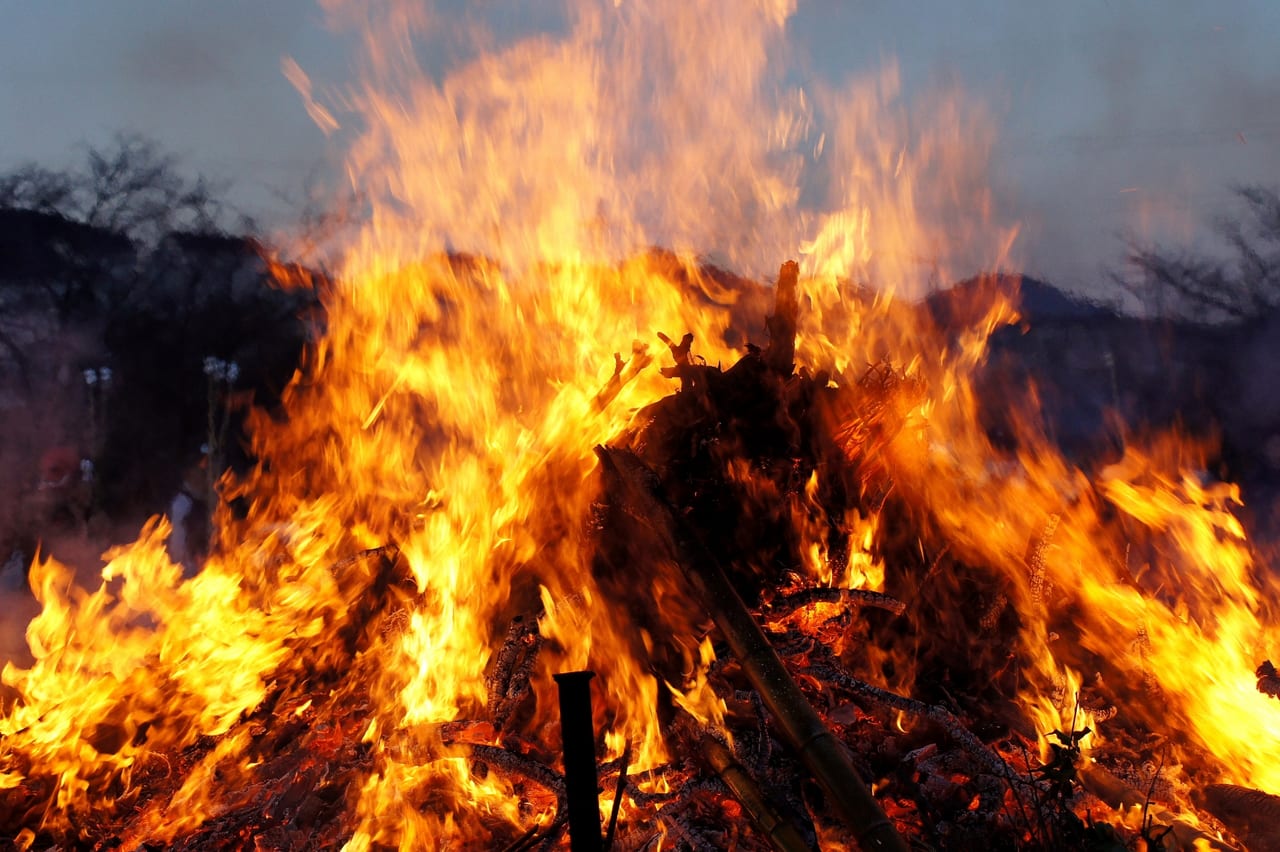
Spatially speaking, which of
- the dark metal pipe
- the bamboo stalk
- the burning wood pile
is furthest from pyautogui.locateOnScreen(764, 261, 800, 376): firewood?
the dark metal pipe

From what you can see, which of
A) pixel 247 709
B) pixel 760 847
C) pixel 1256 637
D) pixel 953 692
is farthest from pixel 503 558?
pixel 1256 637

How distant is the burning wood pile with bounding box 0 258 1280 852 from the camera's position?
14.4 ft

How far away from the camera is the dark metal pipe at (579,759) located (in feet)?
6.68

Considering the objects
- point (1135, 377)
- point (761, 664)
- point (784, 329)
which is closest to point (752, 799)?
point (761, 664)

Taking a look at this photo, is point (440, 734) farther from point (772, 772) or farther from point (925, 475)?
point (925, 475)

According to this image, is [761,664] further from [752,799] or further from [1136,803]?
[1136,803]

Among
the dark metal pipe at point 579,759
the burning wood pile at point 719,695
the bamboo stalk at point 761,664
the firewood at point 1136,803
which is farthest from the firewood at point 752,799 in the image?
the dark metal pipe at point 579,759

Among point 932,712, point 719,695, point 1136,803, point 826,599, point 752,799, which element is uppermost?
point 826,599

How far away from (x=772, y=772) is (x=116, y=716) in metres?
4.96

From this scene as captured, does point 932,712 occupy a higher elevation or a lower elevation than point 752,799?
higher

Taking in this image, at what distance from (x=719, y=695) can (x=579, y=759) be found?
10.1 ft

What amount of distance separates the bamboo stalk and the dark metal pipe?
224 centimetres

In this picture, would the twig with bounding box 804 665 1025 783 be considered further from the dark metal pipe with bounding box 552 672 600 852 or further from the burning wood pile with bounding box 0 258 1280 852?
the dark metal pipe with bounding box 552 672 600 852

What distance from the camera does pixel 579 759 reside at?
2043 millimetres
